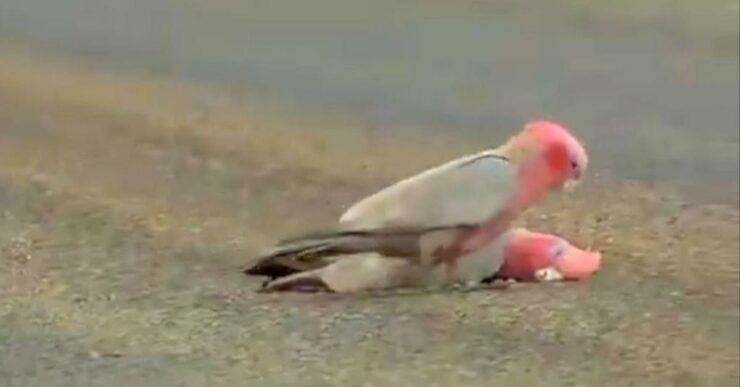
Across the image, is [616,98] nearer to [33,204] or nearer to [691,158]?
[691,158]

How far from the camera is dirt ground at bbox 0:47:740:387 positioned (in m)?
0.58

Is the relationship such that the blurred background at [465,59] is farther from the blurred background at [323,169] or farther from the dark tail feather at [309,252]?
the dark tail feather at [309,252]

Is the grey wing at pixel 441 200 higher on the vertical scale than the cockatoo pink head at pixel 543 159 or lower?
lower

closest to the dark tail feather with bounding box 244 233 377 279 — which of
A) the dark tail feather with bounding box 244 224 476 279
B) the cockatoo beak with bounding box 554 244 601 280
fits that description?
the dark tail feather with bounding box 244 224 476 279

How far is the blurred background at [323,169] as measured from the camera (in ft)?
1.97

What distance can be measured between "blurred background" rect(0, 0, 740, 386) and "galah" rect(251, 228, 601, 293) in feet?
0.04

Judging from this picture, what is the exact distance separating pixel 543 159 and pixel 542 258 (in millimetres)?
49

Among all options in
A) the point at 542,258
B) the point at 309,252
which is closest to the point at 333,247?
the point at 309,252

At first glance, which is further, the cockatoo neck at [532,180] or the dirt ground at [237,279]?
the cockatoo neck at [532,180]

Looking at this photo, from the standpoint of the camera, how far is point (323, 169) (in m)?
0.72

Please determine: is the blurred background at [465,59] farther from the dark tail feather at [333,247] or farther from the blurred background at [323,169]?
the dark tail feather at [333,247]

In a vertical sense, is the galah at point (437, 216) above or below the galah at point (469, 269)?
above

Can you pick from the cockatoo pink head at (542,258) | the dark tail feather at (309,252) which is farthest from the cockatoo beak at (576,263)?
the dark tail feather at (309,252)

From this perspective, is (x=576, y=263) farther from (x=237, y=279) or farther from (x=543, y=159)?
(x=237, y=279)
